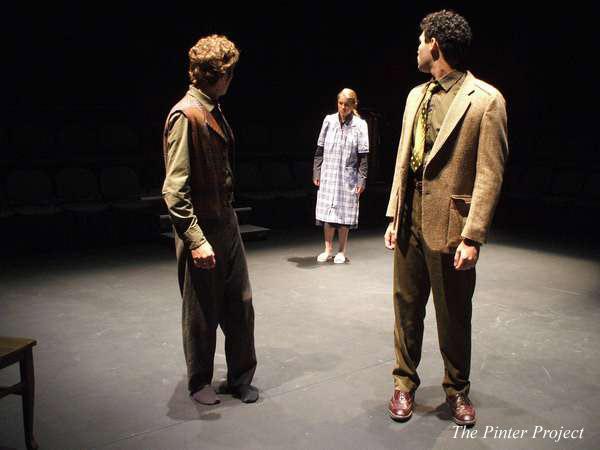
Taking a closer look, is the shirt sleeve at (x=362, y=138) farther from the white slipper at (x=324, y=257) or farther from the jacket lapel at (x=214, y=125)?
the jacket lapel at (x=214, y=125)

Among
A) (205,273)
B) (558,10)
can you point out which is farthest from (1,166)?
(558,10)

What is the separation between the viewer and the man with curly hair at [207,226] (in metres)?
2.22

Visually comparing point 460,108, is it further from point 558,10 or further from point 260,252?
point 558,10

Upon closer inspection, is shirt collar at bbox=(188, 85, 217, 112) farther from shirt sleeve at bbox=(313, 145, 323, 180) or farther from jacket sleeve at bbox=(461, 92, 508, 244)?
shirt sleeve at bbox=(313, 145, 323, 180)

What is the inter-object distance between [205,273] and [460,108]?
42.5 inches

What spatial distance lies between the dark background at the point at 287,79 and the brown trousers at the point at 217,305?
4241 mm

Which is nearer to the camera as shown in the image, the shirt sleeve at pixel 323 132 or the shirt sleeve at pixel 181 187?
the shirt sleeve at pixel 181 187

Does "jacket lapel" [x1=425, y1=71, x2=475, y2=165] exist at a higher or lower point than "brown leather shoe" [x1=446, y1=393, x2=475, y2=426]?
higher

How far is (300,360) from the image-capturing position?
298cm

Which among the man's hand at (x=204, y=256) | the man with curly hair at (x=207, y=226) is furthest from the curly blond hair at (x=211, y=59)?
the man's hand at (x=204, y=256)

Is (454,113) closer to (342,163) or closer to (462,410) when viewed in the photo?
(462,410)

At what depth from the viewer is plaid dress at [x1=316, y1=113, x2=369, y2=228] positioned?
188 inches

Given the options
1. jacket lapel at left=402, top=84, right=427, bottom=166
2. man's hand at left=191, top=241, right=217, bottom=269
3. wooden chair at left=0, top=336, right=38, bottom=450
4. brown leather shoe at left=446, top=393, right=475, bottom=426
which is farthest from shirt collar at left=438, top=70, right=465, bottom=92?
wooden chair at left=0, top=336, right=38, bottom=450

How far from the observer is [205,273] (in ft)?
7.72
